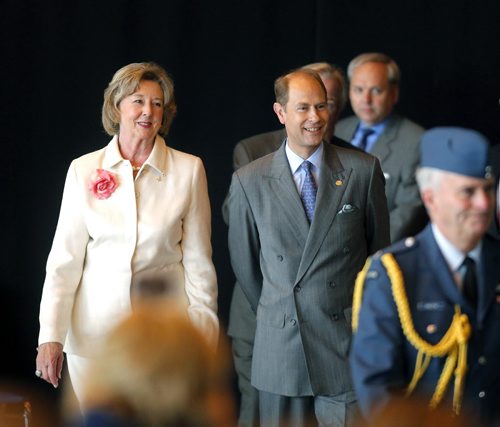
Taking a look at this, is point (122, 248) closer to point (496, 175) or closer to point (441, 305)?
point (496, 175)

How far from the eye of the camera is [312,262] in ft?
14.7

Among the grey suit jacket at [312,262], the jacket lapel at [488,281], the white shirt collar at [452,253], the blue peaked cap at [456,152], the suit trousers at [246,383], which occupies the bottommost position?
the suit trousers at [246,383]

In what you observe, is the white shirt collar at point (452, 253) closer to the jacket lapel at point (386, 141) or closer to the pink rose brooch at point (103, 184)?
the pink rose brooch at point (103, 184)

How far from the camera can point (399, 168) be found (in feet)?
18.8

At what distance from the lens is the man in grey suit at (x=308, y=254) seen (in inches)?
177

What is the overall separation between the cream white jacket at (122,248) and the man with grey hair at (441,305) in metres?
1.41

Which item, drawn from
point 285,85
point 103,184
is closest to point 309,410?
point 103,184

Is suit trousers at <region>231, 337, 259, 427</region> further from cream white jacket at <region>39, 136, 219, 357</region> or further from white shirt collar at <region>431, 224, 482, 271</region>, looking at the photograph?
white shirt collar at <region>431, 224, 482, 271</region>

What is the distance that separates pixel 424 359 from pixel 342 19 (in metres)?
3.39

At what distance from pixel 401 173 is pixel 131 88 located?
5.46ft

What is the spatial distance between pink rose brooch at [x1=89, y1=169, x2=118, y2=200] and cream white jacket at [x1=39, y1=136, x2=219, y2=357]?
0.02 meters

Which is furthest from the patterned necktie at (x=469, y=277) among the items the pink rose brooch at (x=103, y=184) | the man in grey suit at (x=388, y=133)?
the man in grey suit at (x=388, y=133)

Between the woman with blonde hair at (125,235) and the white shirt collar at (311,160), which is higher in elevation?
the white shirt collar at (311,160)

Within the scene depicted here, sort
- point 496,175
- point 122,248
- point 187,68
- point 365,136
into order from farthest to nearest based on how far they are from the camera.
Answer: point 187,68, point 365,136, point 496,175, point 122,248
